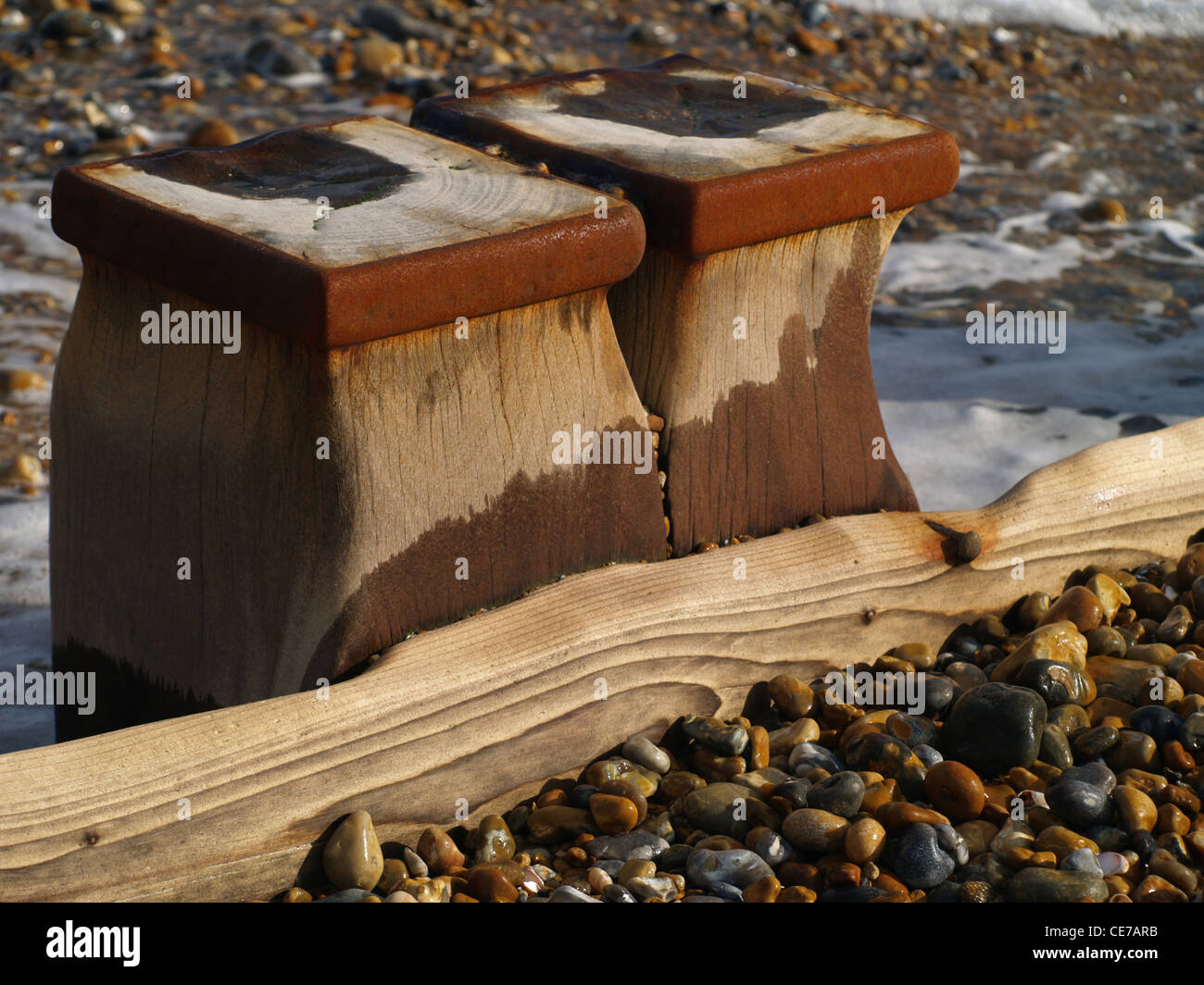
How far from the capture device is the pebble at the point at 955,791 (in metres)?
2.04

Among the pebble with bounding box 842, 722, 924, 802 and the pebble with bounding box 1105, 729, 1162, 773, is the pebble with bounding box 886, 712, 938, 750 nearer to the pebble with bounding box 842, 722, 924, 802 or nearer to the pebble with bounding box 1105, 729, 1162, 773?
the pebble with bounding box 842, 722, 924, 802

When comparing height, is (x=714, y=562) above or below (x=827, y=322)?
below

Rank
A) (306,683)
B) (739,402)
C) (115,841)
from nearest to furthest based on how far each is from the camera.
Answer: (115,841), (306,683), (739,402)

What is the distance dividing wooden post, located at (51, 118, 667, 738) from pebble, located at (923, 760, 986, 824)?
0.63 metres

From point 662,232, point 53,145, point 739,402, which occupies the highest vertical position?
point 662,232

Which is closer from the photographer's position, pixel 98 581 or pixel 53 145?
pixel 98 581

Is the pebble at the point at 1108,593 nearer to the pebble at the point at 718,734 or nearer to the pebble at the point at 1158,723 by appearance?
the pebble at the point at 1158,723

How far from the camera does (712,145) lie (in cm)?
248

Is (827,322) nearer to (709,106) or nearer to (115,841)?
(709,106)

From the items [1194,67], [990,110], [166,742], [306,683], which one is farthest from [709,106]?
[1194,67]

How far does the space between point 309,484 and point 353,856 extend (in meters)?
0.51

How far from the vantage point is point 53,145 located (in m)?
5.76
